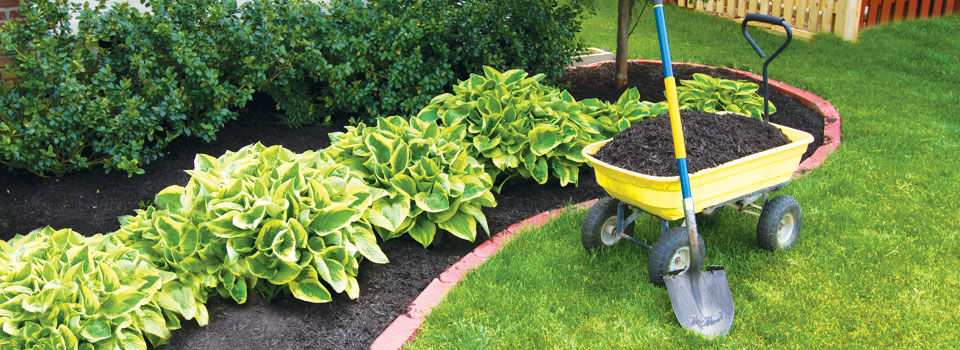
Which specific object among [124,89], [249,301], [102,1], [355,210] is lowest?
[249,301]

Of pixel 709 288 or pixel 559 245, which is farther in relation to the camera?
pixel 559 245

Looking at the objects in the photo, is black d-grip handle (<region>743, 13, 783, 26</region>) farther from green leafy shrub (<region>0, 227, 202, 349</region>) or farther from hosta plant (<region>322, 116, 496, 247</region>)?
green leafy shrub (<region>0, 227, 202, 349</region>)

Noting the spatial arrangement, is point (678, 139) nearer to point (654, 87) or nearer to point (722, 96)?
point (722, 96)

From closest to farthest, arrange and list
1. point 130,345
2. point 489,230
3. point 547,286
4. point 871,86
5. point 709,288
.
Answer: point 130,345
point 709,288
point 547,286
point 489,230
point 871,86

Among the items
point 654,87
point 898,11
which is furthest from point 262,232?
point 898,11

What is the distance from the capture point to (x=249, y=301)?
318cm

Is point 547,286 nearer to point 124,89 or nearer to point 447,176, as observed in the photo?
point 447,176

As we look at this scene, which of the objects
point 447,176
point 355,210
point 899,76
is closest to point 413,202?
point 447,176

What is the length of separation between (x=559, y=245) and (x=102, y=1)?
300 centimetres

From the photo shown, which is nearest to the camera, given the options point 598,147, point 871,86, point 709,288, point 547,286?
point 709,288

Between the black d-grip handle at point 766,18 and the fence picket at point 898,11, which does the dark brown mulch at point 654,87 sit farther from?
the fence picket at point 898,11

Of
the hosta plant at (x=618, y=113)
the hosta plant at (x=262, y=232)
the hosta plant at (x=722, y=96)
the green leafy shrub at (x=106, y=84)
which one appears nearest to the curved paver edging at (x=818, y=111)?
the hosta plant at (x=722, y=96)

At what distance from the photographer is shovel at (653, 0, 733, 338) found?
3072 mm

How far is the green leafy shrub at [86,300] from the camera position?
8.56 ft
